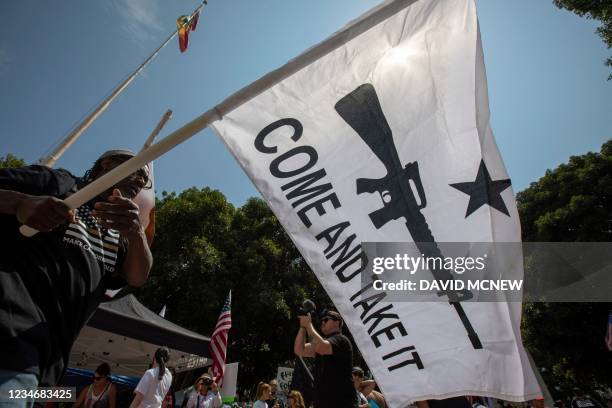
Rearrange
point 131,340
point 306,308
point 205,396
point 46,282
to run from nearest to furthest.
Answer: point 46,282 → point 306,308 → point 205,396 → point 131,340

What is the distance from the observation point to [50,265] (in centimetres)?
134

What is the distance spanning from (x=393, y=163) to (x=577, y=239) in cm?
1820

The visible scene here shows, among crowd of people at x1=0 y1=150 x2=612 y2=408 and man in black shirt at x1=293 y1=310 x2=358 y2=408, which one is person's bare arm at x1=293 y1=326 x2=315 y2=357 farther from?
crowd of people at x1=0 y1=150 x2=612 y2=408

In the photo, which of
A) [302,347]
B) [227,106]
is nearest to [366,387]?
[302,347]

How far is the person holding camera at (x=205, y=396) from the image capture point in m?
7.51

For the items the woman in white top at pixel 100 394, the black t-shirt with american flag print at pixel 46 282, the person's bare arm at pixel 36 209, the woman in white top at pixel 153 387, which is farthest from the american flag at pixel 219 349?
the person's bare arm at pixel 36 209

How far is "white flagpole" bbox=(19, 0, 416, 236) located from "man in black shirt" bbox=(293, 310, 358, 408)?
234 centimetres

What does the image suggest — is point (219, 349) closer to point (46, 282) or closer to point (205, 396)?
point (205, 396)

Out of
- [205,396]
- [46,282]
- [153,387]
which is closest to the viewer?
[46,282]

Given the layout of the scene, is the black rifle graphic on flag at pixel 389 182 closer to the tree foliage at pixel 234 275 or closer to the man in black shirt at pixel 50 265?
the man in black shirt at pixel 50 265

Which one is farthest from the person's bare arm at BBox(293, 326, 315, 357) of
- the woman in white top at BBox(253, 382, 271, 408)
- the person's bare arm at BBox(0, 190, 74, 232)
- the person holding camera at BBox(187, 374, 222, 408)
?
the woman in white top at BBox(253, 382, 271, 408)

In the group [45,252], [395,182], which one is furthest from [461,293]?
[45,252]

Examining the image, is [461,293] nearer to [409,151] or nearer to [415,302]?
[415,302]

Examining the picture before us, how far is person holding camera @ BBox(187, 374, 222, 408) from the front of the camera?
751 cm
